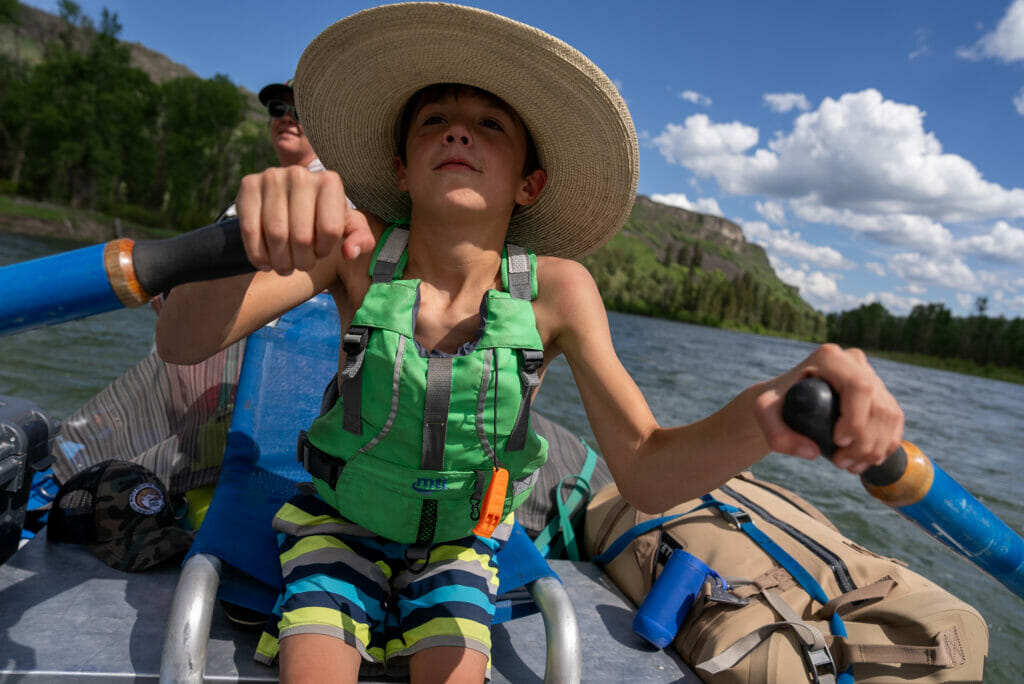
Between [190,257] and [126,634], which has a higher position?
[190,257]

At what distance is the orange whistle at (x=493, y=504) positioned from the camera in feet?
5.14

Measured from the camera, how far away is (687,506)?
2.67 m

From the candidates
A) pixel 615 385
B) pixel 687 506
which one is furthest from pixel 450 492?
pixel 687 506

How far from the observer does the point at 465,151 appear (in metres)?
1.69

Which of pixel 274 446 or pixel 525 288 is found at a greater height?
pixel 525 288

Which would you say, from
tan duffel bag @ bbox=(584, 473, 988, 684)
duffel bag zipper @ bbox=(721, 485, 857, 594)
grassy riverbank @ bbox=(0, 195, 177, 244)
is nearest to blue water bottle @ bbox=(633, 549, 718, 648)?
tan duffel bag @ bbox=(584, 473, 988, 684)

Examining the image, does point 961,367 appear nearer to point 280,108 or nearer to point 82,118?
point 82,118

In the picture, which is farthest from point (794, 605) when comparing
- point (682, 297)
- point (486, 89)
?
point (682, 297)

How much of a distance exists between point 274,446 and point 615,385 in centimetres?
152

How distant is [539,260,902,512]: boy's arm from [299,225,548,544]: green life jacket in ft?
0.45

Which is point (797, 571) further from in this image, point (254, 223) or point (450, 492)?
point (254, 223)

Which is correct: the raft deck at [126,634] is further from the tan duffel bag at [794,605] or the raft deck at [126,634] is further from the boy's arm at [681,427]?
the boy's arm at [681,427]

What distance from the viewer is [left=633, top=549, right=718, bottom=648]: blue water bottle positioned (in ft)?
6.97

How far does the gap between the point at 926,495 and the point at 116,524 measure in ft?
7.30
